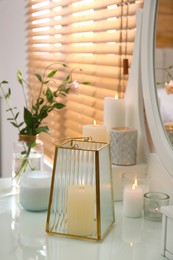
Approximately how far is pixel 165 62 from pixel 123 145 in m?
0.26

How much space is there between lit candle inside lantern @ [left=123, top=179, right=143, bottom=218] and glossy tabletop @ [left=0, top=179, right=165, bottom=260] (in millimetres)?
16

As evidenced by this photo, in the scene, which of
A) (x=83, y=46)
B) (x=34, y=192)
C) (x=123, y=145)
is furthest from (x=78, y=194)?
(x=83, y=46)

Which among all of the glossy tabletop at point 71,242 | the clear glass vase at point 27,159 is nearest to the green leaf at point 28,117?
the clear glass vase at point 27,159

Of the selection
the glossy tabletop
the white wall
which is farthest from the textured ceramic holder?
the white wall

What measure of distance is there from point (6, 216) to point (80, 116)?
0.76m

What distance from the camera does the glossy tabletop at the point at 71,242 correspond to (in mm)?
919

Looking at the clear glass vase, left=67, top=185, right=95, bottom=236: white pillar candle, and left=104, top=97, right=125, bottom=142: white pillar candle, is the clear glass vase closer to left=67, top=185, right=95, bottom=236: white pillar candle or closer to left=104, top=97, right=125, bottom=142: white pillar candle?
left=104, top=97, right=125, bottom=142: white pillar candle

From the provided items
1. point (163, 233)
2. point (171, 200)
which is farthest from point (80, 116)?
point (163, 233)

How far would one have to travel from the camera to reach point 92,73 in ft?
5.47

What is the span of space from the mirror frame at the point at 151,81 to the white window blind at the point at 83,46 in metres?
0.13

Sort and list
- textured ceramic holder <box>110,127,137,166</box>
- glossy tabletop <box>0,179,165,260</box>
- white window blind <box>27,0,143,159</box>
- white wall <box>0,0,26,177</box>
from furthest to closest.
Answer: white wall <box>0,0,26,177</box>
white window blind <box>27,0,143,159</box>
textured ceramic holder <box>110,127,137,166</box>
glossy tabletop <box>0,179,165,260</box>

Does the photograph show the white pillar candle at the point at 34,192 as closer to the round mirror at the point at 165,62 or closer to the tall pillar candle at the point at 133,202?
the tall pillar candle at the point at 133,202

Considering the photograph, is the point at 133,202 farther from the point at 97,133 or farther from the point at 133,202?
the point at 97,133

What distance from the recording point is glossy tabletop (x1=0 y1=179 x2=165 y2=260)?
919mm
